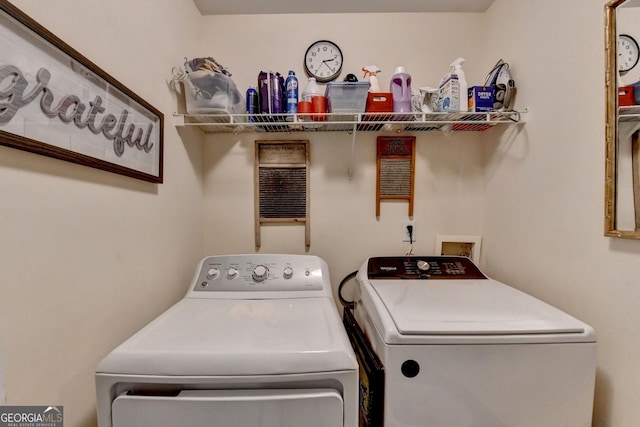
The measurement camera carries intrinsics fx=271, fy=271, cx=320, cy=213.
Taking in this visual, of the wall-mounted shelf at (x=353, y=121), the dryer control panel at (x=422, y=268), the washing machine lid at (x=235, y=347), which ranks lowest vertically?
the washing machine lid at (x=235, y=347)

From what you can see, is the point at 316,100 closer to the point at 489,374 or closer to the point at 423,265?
the point at 423,265

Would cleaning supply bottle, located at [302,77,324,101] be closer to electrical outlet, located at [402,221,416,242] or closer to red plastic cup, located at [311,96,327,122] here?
red plastic cup, located at [311,96,327,122]

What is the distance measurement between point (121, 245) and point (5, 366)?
1.41 feet

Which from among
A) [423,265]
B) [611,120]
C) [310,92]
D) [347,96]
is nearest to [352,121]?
[347,96]

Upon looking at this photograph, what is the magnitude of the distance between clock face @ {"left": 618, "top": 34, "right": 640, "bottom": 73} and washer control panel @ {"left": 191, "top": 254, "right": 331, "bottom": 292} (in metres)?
1.33

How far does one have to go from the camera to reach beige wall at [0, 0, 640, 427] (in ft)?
2.38

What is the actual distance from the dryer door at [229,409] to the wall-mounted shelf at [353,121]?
1.15 m

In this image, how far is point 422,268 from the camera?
4.83ft

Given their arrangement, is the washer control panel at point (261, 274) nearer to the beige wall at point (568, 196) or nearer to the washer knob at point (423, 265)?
the washer knob at point (423, 265)

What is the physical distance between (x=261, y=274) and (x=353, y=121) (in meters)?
0.92

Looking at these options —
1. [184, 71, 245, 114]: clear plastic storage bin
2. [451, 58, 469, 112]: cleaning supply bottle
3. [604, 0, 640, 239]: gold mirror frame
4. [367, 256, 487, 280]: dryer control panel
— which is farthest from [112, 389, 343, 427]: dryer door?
[451, 58, 469, 112]: cleaning supply bottle

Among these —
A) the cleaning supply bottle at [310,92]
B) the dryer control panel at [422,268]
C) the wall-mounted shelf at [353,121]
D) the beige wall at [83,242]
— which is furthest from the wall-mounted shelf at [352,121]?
the dryer control panel at [422,268]

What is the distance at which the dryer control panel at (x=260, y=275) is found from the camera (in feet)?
4.17

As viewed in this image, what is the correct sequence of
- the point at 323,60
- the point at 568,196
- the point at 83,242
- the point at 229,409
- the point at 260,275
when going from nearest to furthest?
the point at 229,409 → the point at 83,242 → the point at 568,196 → the point at 260,275 → the point at 323,60
